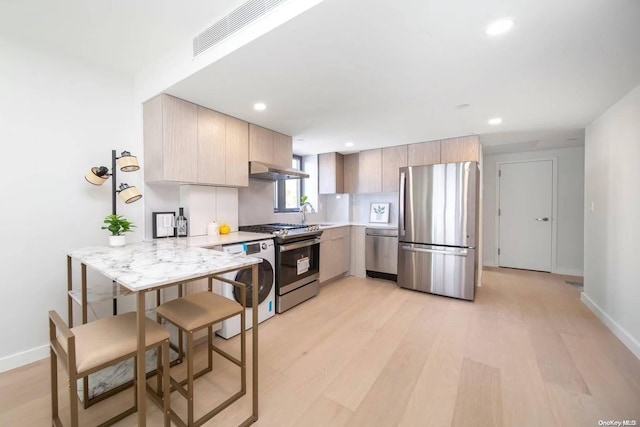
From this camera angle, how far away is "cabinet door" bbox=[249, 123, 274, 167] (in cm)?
301

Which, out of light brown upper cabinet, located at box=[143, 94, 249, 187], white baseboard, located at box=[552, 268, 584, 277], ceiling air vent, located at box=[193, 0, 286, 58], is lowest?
white baseboard, located at box=[552, 268, 584, 277]

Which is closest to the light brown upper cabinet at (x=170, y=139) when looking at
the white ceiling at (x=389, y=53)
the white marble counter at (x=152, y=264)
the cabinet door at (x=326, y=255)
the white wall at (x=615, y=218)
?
the white ceiling at (x=389, y=53)

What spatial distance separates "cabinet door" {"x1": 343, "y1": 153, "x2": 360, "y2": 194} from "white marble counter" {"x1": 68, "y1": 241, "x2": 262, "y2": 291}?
3.27 metres

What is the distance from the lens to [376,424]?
141cm

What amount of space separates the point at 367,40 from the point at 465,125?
2144 millimetres

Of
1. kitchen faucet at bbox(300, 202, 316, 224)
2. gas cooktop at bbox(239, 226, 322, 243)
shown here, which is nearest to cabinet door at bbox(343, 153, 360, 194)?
kitchen faucet at bbox(300, 202, 316, 224)

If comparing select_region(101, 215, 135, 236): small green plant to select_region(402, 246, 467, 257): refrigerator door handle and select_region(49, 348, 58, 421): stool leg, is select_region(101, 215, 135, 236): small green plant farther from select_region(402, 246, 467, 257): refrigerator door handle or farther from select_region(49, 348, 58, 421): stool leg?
select_region(402, 246, 467, 257): refrigerator door handle

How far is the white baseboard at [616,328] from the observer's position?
6.80ft

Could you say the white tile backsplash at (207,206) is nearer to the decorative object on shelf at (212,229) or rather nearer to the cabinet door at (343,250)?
the decorative object on shelf at (212,229)

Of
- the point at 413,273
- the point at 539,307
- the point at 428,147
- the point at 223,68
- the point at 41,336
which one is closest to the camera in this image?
the point at 223,68

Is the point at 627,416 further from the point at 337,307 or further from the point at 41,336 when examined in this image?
the point at 41,336

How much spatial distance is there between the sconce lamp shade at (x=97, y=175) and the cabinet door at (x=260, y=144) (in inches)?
53.3

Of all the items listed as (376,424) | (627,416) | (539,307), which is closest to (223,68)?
(376,424)
